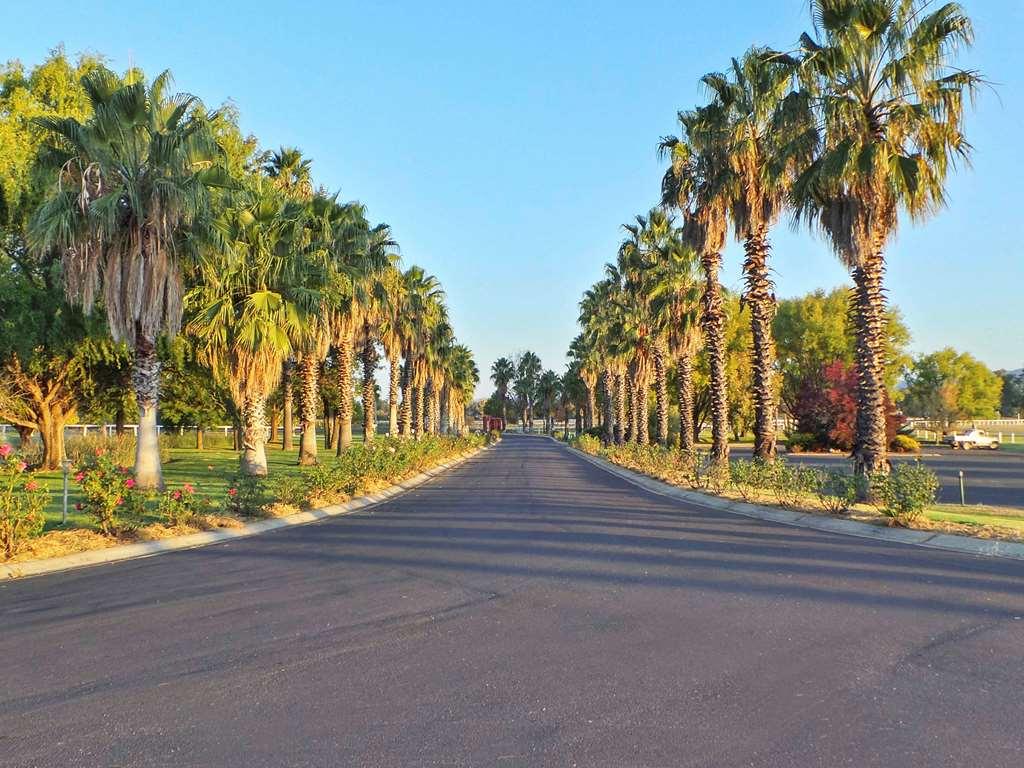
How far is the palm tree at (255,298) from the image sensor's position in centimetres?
2184

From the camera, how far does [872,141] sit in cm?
1634

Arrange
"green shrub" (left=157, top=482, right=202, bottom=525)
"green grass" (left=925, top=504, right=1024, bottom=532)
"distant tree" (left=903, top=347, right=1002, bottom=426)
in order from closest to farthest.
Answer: "green shrub" (left=157, top=482, right=202, bottom=525) → "green grass" (left=925, top=504, right=1024, bottom=532) → "distant tree" (left=903, top=347, right=1002, bottom=426)

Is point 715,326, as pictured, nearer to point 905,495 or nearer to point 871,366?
point 871,366

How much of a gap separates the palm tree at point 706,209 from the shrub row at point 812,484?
59.1 inches

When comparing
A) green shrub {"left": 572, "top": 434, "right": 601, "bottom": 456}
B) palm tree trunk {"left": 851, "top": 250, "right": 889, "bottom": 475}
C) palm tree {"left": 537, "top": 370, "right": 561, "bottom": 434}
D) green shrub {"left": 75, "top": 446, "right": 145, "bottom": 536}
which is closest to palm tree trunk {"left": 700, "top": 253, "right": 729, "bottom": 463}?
palm tree trunk {"left": 851, "top": 250, "right": 889, "bottom": 475}

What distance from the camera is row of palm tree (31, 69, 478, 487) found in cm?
1652

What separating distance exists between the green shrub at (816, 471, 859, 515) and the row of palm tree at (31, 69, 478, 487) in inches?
570

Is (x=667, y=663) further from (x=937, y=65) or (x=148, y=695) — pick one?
(x=937, y=65)

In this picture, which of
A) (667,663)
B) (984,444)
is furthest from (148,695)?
(984,444)

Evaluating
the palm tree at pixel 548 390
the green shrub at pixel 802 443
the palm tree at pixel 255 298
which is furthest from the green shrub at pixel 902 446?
the palm tree at pixel 548 390

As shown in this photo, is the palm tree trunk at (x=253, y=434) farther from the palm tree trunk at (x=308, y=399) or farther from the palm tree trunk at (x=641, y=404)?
the palm tree trunk at (x=641, y=404)

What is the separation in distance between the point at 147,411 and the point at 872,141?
17565 mm

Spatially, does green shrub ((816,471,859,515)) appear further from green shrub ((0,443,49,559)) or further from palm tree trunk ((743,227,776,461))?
green shrub ((0,443,49,559))

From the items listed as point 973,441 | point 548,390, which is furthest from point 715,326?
point 548,390
